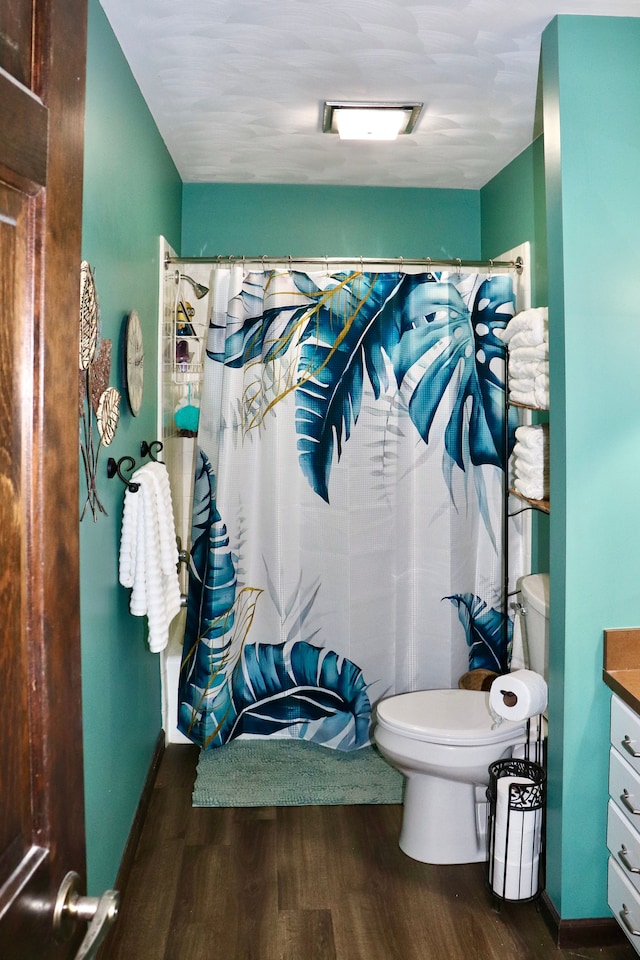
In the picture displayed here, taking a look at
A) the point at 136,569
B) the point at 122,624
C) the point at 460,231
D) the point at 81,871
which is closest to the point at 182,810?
the point at 122,624

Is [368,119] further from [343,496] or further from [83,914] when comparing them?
[83,914]

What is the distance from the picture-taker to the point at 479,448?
3.00 metres

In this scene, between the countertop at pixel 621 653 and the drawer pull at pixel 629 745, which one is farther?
the countertop at pixel 621 653

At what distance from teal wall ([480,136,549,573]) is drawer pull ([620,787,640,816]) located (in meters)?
1.04

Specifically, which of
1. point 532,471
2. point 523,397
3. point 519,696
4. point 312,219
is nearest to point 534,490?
point 532,471

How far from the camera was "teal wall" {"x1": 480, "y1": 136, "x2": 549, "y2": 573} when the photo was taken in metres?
2.92

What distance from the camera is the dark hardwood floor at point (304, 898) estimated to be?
2.09 meters

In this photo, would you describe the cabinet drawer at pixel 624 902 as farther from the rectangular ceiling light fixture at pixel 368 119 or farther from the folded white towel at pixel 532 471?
the rectangular ceiling light fixture at pixel 368 119

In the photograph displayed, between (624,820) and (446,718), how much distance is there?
682mm

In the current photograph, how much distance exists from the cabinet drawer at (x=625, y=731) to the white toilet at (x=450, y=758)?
408mm

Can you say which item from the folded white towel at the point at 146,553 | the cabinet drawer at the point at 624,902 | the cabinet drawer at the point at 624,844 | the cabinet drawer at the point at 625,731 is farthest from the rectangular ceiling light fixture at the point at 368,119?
the cabinet drawer at the point at 624,902

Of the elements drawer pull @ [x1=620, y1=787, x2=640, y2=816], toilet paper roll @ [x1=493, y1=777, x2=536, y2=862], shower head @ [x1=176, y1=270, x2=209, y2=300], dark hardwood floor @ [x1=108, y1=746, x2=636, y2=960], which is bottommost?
dark hardwood floor @ [x1=108, y1=746, x2=636, y2=960]

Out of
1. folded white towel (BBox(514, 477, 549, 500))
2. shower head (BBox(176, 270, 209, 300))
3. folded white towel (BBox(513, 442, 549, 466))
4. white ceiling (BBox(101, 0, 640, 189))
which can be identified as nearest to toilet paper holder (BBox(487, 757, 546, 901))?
folded white towel (BBox(514, 477, 549, 500))

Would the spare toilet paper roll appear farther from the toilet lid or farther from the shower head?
the shower head
